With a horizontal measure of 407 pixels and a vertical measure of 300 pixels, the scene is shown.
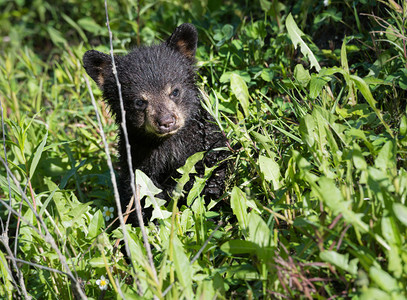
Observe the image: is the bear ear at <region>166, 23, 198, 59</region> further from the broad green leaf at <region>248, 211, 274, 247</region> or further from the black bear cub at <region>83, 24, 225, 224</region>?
the broad green leaf at <region>248, 211, 274, 247</region>

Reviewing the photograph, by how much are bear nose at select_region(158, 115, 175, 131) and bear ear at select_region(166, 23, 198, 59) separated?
2.31 feet

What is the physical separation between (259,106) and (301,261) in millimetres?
1397

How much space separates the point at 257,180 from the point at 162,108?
879mm

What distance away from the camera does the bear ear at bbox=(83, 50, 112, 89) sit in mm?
3482

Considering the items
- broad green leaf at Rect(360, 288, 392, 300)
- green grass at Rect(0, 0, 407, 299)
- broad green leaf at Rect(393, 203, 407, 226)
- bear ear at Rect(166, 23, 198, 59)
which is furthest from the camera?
bear ear at Rect(166, 23, 198, 59)

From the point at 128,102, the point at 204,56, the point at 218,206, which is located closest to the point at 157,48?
the point at 128,102

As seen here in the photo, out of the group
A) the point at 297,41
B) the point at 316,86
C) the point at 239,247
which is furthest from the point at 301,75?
the point at 239,247

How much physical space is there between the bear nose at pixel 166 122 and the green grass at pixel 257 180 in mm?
320

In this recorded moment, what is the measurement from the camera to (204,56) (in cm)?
435

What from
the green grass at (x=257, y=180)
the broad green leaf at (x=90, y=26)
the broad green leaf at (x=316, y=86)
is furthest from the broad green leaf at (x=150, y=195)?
the broad green leaf at (x=90, y=26)

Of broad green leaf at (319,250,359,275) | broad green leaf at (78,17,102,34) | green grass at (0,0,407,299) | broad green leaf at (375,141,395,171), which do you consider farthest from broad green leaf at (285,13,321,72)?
broad green leaf at (78,17,102,34)

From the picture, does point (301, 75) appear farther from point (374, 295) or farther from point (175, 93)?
point (374, 295)

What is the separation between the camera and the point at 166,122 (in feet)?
10.3

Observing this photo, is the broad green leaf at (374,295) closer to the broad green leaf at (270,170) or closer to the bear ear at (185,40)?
the broad green leaf at (270,170)
